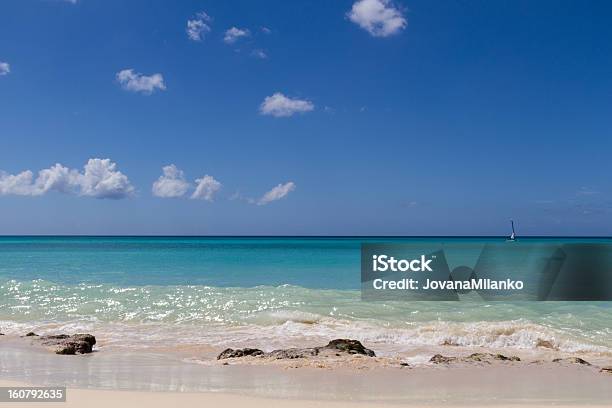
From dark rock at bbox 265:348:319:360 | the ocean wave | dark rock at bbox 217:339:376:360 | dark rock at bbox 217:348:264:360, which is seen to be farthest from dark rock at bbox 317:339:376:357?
the ocean wave

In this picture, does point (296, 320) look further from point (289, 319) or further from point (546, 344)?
Result: point (546, 344)

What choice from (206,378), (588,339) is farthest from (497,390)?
(588,339)

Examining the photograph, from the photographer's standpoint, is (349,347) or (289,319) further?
(289,319)

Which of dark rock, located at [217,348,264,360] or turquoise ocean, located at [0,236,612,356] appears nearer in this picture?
dark rock, located at [217,348,264,360]

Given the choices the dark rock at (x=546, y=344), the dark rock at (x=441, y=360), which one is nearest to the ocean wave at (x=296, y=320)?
the dark rock at (x=546, y=344)

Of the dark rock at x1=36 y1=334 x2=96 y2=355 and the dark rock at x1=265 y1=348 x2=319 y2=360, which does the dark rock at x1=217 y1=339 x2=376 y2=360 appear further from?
the dark rock at x1=36 y1=334 x2=96 y2=355

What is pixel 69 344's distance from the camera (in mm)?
9867

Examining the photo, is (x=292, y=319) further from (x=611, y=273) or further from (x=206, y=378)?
(x=611, y=273)

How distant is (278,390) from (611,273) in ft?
104

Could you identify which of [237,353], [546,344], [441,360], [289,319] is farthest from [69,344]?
[546,344]

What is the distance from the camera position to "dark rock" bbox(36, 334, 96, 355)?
9.62 meters

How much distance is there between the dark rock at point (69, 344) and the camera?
9.62 meters

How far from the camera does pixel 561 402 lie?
255 inches

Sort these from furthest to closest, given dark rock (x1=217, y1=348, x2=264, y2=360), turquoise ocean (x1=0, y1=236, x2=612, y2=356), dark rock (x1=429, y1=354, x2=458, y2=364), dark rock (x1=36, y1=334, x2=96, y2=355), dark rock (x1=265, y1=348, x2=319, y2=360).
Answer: turquoise ocean (x1=0, y1=236, x2=612, y2=356) < dark rock (x1=36, y1=334, x2=96, y2=355) < dark rock (x1=217, y1=348, x2=264, y2=360) < dark rock (x1=265, y1=348, x2=319, y2=360) < dark rock (x1=429, y1=354, x2=458, y2=364)
